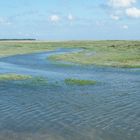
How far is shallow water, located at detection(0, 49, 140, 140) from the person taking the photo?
15492 millimetres

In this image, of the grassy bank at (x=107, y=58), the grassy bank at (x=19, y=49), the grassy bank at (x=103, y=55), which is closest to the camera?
the grassy bank at (x=107, y=58)

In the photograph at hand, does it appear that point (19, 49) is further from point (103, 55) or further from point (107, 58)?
point (107, 58)

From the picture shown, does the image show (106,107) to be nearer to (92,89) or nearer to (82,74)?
(92,89)

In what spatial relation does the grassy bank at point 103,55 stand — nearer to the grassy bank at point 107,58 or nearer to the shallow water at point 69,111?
the grassy bank at point 107,58

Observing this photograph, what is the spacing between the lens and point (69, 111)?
63.1ft

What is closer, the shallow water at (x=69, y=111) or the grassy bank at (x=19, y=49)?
the shallow water at (x=69, y=111)

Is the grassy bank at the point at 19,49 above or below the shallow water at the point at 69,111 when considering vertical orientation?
below

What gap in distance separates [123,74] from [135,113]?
54.2ft

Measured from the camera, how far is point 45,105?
20672 millimetres

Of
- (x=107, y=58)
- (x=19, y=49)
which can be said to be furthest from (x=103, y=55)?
(x=19, y=49)

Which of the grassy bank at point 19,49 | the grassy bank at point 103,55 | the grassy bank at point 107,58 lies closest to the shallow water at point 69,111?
the grassy bank at point 107,58

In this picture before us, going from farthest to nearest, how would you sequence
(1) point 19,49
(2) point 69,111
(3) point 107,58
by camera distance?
(1) point 19,49
(3) point 107,58
(2) point 69,111

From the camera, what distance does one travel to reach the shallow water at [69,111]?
15.5 m

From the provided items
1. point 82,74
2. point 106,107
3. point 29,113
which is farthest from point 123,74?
point 29,113
